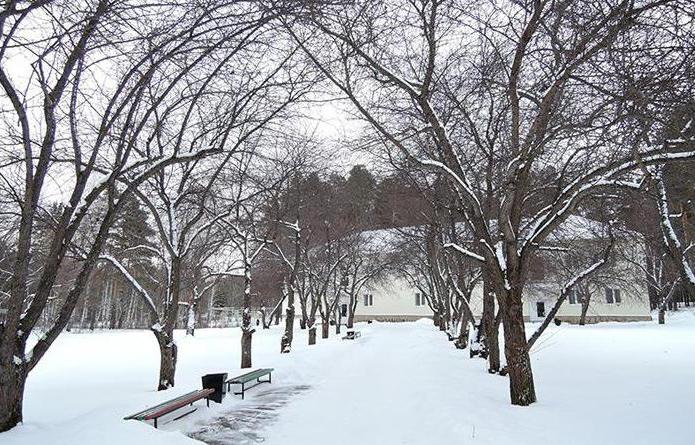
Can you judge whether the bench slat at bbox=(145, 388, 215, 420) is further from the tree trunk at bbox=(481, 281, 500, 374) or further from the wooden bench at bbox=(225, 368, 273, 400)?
the tree trunk at bbox=(481, 281, 500, 374)

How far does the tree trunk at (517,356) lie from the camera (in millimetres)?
8055

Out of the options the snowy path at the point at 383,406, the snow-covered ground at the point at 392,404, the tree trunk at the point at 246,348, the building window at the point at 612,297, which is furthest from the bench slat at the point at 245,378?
the building window at the point at 612,297

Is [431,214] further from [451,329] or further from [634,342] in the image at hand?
[634,342]

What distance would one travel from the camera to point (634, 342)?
2252cm

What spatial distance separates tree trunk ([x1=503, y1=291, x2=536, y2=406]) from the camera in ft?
26.4

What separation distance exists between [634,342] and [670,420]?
701 inches

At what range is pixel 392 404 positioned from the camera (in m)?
8.98

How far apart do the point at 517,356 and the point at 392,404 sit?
8.03ft

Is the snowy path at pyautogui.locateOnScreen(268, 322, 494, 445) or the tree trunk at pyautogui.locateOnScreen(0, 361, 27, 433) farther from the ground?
the tree trunk at pyautogui.locateOnScreen(0, 361, 27, 433)

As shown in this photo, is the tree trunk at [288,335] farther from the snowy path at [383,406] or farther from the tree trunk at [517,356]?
the tree trunk at [517,356]

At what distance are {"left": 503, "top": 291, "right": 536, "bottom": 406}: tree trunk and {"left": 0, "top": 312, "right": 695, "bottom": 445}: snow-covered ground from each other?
0.27 metres

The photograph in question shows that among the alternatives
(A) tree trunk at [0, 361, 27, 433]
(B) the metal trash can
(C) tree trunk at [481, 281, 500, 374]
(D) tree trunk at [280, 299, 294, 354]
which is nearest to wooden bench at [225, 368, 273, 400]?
(B) the metal trash can

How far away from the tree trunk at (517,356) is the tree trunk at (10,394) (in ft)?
23.2

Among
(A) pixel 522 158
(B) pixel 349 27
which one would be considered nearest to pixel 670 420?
(A) pixel 522 158
